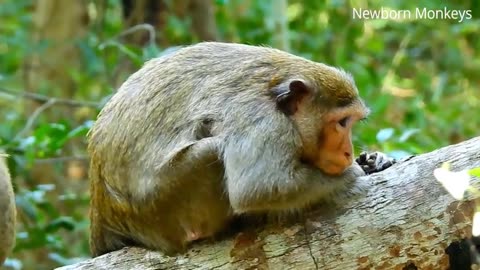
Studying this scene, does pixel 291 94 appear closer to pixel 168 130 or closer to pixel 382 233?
pixel 168 130

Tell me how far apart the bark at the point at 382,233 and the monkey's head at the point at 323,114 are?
0.22 meters

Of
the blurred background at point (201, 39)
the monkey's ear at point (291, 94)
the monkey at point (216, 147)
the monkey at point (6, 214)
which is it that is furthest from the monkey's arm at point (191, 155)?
the blurred background at point (201, 39)

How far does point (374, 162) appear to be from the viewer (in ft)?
14.6

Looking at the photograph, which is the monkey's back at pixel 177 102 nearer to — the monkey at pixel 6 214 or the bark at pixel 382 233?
the monkey at pixel 6 214

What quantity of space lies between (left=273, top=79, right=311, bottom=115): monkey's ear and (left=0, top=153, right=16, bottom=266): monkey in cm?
134

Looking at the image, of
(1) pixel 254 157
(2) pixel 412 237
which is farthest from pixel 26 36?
(2) pixel 412 237

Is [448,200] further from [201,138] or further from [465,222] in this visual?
[201,138]

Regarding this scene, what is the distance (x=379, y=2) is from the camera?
952 centimetres

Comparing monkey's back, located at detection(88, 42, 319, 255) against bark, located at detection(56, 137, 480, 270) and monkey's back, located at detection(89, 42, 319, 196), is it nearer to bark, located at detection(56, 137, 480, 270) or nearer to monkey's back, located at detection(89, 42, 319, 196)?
monkey's back, located at detection(89, 42, 319, 196)

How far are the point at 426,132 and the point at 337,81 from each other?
3975mm

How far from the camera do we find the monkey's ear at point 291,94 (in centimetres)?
423

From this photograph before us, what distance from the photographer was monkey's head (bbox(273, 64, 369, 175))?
4188 mm

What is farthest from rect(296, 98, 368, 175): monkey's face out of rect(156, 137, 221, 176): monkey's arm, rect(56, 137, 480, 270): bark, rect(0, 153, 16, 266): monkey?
rect(0, 153, 16, 266): monkey

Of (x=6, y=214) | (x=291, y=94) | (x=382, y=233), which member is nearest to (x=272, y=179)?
(x=291, y=94)
